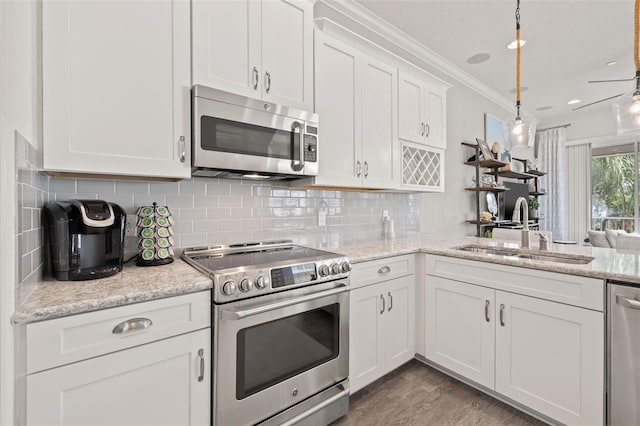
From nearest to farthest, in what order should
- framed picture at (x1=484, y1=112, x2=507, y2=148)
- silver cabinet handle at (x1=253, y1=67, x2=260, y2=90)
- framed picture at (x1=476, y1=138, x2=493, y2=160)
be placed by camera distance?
1. silver cabinet handle at (x1=253, y1=67, x2=260, y2=90)
2. framed picture at (x1=476, y1=138, x2=493, y2=160)
3. framed picture at (x1=484, y1=112, x2=507, y2=148)

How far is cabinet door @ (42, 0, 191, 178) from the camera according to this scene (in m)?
1.19

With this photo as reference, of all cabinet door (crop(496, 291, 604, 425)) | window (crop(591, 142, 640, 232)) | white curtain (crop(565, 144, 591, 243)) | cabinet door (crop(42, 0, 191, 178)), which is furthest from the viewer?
white curtain (crop(565, 144, 591, 243))

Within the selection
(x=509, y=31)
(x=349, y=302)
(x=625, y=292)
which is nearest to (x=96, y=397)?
(x=349, y=302)

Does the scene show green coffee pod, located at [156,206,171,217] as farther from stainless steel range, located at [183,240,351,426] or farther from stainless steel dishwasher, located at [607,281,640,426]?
stainless steel dishwasher, located at [607,281,640,426]

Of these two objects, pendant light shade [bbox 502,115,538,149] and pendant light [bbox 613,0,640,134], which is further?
pendant light shade [bbox 502,115,538,149]

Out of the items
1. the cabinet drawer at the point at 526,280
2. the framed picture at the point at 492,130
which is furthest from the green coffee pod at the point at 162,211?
the framed picture at the point at 492,130

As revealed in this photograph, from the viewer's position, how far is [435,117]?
285cm

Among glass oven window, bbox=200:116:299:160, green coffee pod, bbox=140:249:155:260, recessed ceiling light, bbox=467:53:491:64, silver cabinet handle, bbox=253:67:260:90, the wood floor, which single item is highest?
recessed ceiling light, bbox=467:53:491:64

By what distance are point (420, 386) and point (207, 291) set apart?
5.43 ft

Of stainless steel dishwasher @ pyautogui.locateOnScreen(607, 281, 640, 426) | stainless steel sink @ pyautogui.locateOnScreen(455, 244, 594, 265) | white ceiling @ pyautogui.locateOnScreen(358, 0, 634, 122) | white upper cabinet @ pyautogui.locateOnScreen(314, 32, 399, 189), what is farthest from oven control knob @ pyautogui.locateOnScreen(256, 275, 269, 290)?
white ceiling @ pyautogui.locateOnScreen(358, 0, 634, 122)

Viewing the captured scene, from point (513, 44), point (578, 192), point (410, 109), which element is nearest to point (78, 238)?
point (410, 109)

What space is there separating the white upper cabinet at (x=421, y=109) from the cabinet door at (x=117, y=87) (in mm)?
1767

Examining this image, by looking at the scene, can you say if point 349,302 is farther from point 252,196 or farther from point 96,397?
point 96,397

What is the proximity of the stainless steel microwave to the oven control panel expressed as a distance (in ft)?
1.98
